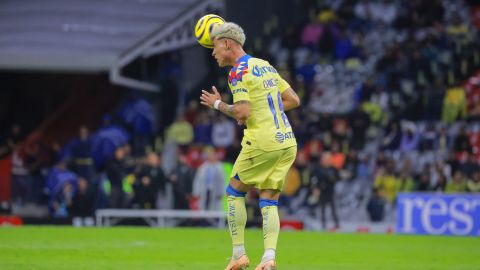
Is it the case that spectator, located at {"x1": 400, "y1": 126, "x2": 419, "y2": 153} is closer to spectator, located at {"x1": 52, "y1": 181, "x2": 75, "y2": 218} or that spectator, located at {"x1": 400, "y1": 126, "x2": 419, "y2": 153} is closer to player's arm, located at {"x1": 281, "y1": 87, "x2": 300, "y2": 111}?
spectator, located at {"x1": 52, "y1": 181, "x2": 75, "y2": 218}

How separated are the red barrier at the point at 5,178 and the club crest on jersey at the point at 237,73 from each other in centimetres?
1748

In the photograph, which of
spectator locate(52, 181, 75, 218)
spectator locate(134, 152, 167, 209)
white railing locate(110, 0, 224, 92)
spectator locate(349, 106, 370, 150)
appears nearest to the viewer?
spectator locate(134, 152, 167, 209)

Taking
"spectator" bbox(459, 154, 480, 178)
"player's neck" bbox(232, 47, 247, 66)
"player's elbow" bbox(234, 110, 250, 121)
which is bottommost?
"spectator" bbox(459, 154, 480, 178)

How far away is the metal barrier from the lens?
24.4 m

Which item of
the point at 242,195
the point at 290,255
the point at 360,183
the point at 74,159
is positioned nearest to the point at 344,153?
the point at 360,183

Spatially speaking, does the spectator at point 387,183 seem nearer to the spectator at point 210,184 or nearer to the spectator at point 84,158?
the spectator at point 210,184

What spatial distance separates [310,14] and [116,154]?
33.5ft

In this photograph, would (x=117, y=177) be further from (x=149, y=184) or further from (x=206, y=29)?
(x=206, y=29)

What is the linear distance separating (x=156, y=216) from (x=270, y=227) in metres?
14.1

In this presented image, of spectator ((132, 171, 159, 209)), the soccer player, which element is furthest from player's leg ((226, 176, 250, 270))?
spectator ((132, 171, 159, 209))

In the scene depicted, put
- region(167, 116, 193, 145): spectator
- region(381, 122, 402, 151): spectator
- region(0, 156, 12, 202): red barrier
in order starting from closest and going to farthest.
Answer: region(381, 122, 402, 151): spectator
region(0, 156, 12, 202): red barrier
region(167, 116, 193, 145): spectator

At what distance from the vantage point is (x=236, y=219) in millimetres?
10898

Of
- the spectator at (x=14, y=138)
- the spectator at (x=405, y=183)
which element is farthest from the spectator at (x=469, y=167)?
the spectator at (x=14, y=138)

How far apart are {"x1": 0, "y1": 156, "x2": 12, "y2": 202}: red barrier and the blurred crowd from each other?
19cm
